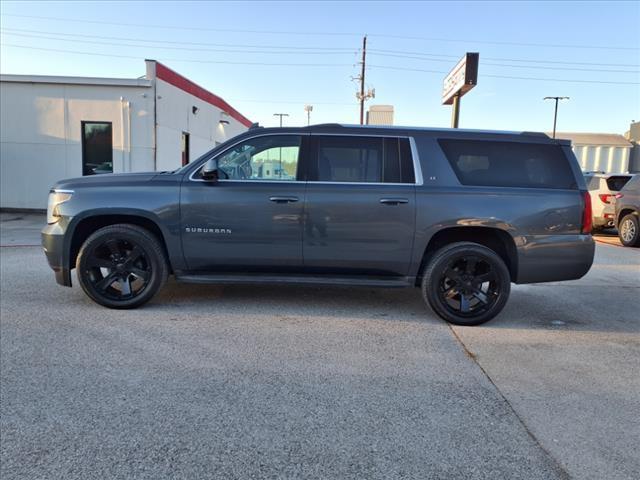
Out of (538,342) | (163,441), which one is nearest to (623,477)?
(538,342)

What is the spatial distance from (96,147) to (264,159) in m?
12.7

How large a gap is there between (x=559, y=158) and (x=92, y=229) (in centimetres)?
494

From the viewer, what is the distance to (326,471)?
8.52 ft

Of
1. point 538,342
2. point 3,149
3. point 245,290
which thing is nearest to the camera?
point 538,342

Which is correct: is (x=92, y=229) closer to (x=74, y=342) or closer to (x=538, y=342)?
(x=74, y=342)

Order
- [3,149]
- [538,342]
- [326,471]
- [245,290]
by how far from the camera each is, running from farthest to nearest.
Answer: [3,149]
[245,290]
[538,342]
[326,471]

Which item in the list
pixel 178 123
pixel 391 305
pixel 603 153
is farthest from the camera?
pixel 603 153

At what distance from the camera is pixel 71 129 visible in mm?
15609

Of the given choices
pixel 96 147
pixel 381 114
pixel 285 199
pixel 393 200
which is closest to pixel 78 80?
pixel 96 147

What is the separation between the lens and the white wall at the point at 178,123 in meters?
16.5

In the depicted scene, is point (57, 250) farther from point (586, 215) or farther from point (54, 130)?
point (54, 130)

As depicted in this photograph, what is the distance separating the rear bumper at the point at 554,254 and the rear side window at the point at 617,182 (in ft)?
29.7

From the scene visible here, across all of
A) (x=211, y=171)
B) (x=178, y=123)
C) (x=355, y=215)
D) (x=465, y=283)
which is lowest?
(x=465, y=283)

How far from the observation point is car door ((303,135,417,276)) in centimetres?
502
